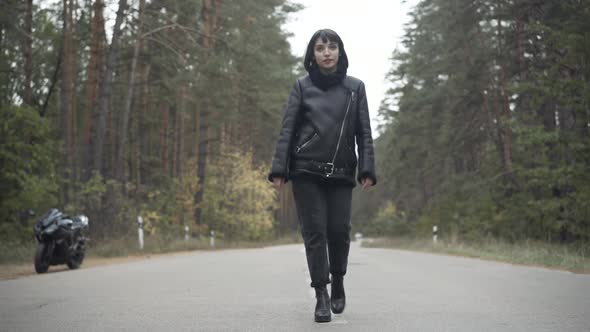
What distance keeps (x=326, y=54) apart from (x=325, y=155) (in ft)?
2.67

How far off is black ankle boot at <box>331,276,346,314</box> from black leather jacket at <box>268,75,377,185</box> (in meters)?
0.81

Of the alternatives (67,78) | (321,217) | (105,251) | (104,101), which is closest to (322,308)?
(321,217)

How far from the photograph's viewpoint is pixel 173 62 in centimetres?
2377

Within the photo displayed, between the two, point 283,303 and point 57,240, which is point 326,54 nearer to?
point 283,303

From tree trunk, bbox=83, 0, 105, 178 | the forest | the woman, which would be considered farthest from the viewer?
tree trunk, bbox=83, 0, 105, 178

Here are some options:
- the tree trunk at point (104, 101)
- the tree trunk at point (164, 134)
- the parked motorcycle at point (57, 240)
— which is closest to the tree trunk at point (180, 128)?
the tree trunk at point (164, 134)

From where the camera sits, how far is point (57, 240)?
10.9 metres

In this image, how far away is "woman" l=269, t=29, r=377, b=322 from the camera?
510cm

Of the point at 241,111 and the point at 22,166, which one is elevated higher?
the point at 241,111

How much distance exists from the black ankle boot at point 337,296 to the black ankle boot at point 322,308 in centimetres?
24

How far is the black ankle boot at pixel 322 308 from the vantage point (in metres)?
5.01

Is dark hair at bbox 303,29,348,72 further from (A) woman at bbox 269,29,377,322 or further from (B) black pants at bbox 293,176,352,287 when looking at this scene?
(B) black pants at bbox 293,176,352,287

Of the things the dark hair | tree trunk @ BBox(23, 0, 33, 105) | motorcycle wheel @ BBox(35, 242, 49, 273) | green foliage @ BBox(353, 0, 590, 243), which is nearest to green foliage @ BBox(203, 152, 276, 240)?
green foliage @ BBox(353, 0, 590, 243)

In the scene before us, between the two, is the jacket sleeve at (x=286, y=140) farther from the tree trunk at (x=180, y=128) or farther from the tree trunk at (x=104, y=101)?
the tree trunk at (x=180, y=128)
